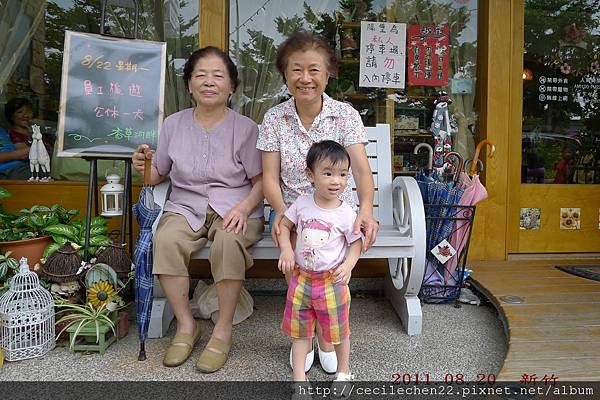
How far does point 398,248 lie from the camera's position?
1857 mm

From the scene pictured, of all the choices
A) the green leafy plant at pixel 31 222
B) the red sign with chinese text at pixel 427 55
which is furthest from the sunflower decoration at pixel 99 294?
the red sign with chinese text at pixel 427 55

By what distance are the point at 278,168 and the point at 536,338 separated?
118cm

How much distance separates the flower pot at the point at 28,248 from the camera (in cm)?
202

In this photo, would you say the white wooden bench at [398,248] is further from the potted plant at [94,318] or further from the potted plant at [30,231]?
the potted plant at [30,231]

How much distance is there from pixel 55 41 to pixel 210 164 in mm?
1892

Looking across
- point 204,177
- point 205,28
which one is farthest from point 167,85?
point 204,177

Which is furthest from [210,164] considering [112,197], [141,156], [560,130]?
[560,130]

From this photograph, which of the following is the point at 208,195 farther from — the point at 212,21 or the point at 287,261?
the point at 212,21

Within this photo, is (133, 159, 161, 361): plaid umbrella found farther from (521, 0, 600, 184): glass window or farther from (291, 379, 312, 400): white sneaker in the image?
(521, 0, 600, 184): glass window

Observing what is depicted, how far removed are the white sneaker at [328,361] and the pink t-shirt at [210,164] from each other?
638 mm

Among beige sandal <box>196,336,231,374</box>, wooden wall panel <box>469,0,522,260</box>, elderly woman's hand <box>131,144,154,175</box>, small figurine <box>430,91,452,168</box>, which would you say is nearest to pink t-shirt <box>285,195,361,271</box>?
beige sandal <box>196,336,231,374</box>

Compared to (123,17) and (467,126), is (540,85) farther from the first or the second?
(123,17)

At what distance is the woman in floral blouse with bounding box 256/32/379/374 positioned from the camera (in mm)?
1627

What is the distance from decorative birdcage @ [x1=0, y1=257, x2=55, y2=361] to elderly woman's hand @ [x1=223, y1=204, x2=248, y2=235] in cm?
77
